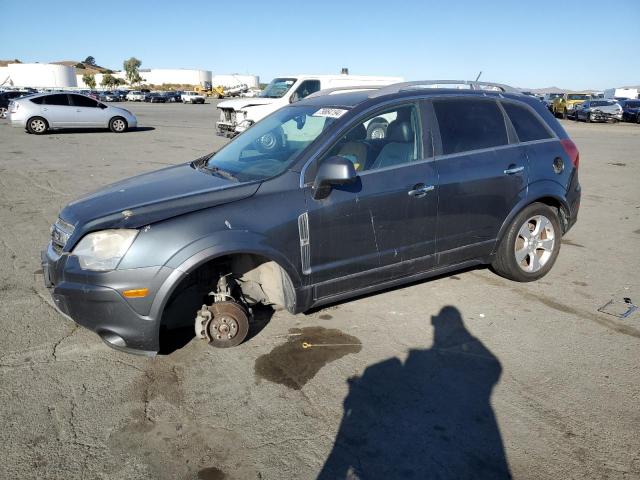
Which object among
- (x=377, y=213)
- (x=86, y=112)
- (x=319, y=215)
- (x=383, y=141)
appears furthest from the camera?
(x=86, y=112)

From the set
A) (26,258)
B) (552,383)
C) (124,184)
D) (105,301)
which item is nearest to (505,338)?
(552,383)

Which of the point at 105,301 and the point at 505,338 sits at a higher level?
the point at 105,301

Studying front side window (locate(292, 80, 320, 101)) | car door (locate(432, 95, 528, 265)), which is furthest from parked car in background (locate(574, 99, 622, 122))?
car door (locate(432, 95, 528, 265))

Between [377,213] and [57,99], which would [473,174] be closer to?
[377,213]

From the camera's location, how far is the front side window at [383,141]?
12.2ft

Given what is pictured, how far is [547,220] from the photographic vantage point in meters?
4.78

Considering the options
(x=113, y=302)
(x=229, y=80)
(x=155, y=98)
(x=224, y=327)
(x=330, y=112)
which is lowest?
(x=224, y=327)

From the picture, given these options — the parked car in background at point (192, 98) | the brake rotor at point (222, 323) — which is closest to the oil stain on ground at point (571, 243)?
the brake rotor at point (222, 323)

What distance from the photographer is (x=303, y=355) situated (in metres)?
3.53

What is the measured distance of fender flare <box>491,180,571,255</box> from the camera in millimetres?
4473

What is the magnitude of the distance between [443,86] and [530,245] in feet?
5.64

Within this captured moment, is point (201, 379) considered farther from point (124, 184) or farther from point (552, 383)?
point (552, 383)

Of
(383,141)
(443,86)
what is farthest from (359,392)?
(443,86)

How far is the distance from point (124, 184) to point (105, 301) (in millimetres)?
1253
